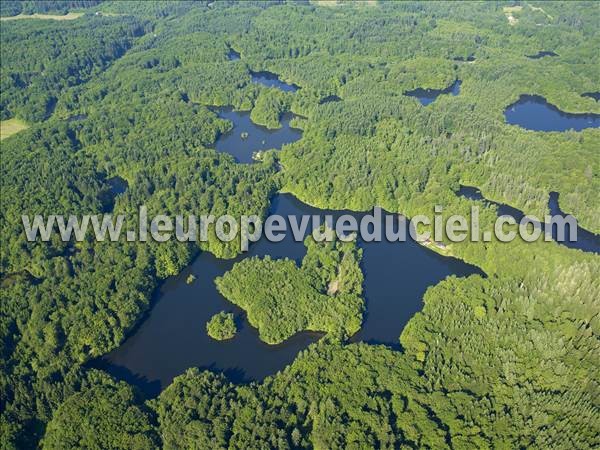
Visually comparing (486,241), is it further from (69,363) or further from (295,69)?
(295,69)

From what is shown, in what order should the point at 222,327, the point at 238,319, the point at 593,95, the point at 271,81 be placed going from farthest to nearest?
the point at 271,81 → the point at 593,95 → the point at 238,319 → the point at 222,327

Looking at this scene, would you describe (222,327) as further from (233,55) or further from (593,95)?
(233,55)

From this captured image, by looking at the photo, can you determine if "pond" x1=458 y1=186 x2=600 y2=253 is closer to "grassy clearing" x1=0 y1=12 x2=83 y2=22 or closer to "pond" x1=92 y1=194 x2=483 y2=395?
"pond" x1=92 y1=194 x2=483 y2=395

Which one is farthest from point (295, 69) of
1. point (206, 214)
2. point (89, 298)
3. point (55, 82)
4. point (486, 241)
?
point (89, 298)

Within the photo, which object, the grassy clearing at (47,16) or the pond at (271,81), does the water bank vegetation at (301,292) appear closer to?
the pond at (271,81)

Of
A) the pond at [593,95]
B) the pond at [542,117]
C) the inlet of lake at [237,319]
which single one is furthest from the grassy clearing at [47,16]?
the pond at [593,95]

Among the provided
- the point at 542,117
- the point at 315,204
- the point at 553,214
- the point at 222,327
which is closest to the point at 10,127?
the point at 315,204

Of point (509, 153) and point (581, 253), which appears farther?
point (509, 153)
